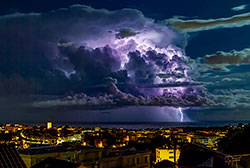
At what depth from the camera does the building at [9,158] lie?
960cm

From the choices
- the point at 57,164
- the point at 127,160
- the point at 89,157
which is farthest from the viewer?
the point at 89,157

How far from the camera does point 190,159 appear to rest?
71.2ft

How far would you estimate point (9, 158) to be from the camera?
9.85m

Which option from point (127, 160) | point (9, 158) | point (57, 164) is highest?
point (9, 158)

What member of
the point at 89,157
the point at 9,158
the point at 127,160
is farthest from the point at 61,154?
the point at 9,158

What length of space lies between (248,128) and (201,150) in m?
14.1

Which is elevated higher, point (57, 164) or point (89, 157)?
point (57, 164)

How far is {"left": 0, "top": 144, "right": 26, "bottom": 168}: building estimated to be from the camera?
9.60 meters

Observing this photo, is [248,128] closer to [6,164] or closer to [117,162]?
[117,162]

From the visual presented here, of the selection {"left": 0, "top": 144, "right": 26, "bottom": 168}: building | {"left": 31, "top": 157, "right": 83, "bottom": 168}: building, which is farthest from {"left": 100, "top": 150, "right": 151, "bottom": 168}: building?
{"left": 0, "top": 144, "right": 26, "bottom": 168}: building

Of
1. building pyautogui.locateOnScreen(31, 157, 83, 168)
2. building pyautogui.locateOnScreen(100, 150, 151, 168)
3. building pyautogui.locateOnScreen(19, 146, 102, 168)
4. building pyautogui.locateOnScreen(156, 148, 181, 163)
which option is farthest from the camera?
building pyautogui.locateOnScreen(156, 148, 181, 163)

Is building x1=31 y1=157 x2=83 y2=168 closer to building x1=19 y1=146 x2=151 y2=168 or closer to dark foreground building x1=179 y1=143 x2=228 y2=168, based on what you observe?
building x1=19 y1=146 x2=151 y2=168

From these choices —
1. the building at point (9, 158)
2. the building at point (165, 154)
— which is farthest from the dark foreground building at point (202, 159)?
the building at point (165, 154)

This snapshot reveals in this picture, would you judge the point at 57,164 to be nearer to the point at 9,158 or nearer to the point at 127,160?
the point at 127,160
